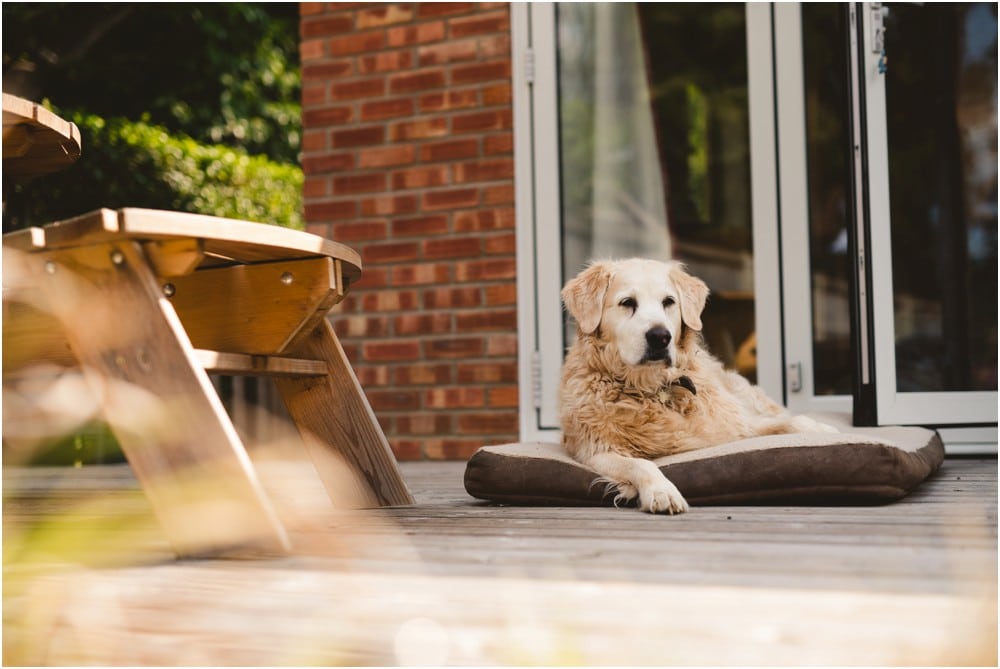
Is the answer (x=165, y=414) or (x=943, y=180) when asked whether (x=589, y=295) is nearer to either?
(x=165, y=414)

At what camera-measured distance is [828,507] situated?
2111 millimetres

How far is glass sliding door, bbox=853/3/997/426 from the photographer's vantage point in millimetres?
3535

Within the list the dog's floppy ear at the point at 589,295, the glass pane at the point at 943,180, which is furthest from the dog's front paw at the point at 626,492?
the glass pane at the point at 943,180

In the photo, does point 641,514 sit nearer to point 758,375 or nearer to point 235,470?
point 235,470

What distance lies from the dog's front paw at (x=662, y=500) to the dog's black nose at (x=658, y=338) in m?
0.50

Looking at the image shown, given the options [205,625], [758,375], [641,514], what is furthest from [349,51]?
[205,625]

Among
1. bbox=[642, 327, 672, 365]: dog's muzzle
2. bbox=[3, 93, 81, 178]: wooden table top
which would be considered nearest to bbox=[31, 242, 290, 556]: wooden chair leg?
bbox=[3, 93, 81, 178]: wooden table top

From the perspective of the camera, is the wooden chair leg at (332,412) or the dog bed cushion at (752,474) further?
the wooden chair leg at (332,412)

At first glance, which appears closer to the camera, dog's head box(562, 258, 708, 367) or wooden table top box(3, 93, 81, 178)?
wooden table top box(3, 93, 81, 178)

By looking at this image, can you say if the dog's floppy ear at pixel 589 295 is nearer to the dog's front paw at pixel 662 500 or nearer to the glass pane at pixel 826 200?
the dog's front paw at pixel 662 500

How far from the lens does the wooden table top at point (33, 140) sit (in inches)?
75.8

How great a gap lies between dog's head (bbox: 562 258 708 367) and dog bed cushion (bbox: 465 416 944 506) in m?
0.32

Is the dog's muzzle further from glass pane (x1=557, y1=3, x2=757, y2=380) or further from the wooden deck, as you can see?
glass pane (x1=557, y1=3, x2=757, y2=380)

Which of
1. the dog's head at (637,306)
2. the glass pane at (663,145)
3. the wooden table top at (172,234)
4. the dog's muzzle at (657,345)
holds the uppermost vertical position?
the glass pane at (663,145)
